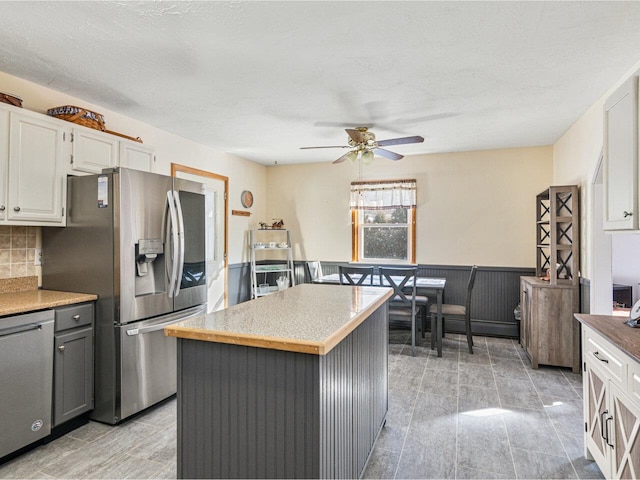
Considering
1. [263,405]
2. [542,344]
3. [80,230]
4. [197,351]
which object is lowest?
[542,344]

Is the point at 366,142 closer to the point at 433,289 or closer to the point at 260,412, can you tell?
the point at 433,289

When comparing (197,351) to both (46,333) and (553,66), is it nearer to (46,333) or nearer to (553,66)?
(46,333)

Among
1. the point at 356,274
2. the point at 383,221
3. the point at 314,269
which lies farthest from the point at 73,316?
→ the point at 383,221

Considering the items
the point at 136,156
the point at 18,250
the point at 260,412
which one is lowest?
the point at 260,412

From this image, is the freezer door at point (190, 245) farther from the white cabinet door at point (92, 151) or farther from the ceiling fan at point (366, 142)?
the ceiling fan at point (366, 142)

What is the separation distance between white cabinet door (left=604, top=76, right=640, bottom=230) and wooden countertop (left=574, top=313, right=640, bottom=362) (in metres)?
0.52

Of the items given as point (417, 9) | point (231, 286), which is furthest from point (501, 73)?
point (231, 286)

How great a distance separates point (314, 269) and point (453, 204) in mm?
2240

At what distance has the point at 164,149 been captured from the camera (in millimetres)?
4047

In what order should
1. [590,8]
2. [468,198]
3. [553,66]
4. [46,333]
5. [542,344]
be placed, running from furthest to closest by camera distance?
[468,198]
[542,344]
[553,66]
[46,333]
[590,8]

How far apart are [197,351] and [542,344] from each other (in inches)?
137

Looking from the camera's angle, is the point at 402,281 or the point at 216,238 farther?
the point at 216,238

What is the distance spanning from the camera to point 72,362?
2.48m

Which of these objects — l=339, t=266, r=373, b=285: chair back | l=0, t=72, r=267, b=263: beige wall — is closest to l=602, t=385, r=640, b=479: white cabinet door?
l=339, t=266, r=373, b=285: chair back
